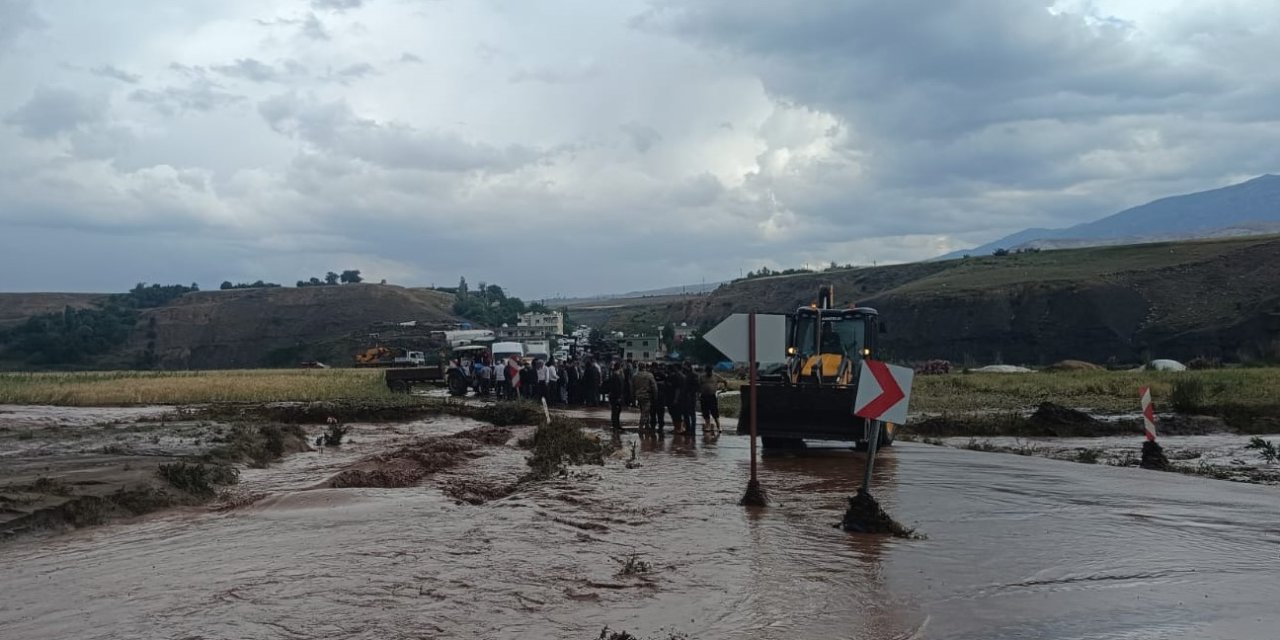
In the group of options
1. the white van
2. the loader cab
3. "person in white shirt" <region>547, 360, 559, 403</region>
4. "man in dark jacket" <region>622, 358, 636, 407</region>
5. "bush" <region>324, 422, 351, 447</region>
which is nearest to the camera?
the loader cab

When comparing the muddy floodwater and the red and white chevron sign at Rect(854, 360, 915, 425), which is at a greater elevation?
the red and white chevron sign at Rect(854, 360, 915, 425)

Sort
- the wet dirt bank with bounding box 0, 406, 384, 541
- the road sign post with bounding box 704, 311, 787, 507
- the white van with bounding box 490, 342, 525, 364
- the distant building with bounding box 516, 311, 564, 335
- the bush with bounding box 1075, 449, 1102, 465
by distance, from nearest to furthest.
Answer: the wet dirt bank with bounding box 0, 406, 384, 541 < the road sign post with bounding box 704, 311, 787, 507 < the bush with bounding box 1075, 449, 1102, 465 < the white van with bounding box 490, 342, 525, 364 < the distant building with bounding box 516, 311, 564, 335

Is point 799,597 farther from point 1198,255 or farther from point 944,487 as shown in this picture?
point 1198,255

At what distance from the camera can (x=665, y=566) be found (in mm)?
8383


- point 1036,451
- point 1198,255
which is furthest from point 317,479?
point 1198,255

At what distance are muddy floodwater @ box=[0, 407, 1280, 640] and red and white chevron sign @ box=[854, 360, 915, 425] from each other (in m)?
1.36

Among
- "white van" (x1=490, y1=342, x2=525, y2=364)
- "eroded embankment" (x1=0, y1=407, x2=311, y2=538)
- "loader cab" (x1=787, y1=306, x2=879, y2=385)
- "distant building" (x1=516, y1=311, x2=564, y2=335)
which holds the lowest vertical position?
"eroded embankment" (x1=0, y1=407, x2=311, y2=538)

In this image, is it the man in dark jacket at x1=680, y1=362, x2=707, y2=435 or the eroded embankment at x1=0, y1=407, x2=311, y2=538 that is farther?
the man in dark jacket at x1=680, y1=362, x2=707, y2=435

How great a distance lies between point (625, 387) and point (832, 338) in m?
8.14

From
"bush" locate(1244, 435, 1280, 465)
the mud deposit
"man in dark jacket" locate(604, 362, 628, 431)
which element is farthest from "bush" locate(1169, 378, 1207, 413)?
"man in dark jacket" locate(604, 362, 628, 431)

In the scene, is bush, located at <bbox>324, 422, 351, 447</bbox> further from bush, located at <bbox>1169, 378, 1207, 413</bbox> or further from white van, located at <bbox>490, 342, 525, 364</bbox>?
white van, located at <bbox>490, 342, 525, 364</bbox>

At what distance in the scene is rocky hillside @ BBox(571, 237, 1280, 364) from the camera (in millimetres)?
68250

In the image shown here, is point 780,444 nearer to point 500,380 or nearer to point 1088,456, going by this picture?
point 1088,456

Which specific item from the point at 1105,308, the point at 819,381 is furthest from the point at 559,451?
the point at 1105,308
